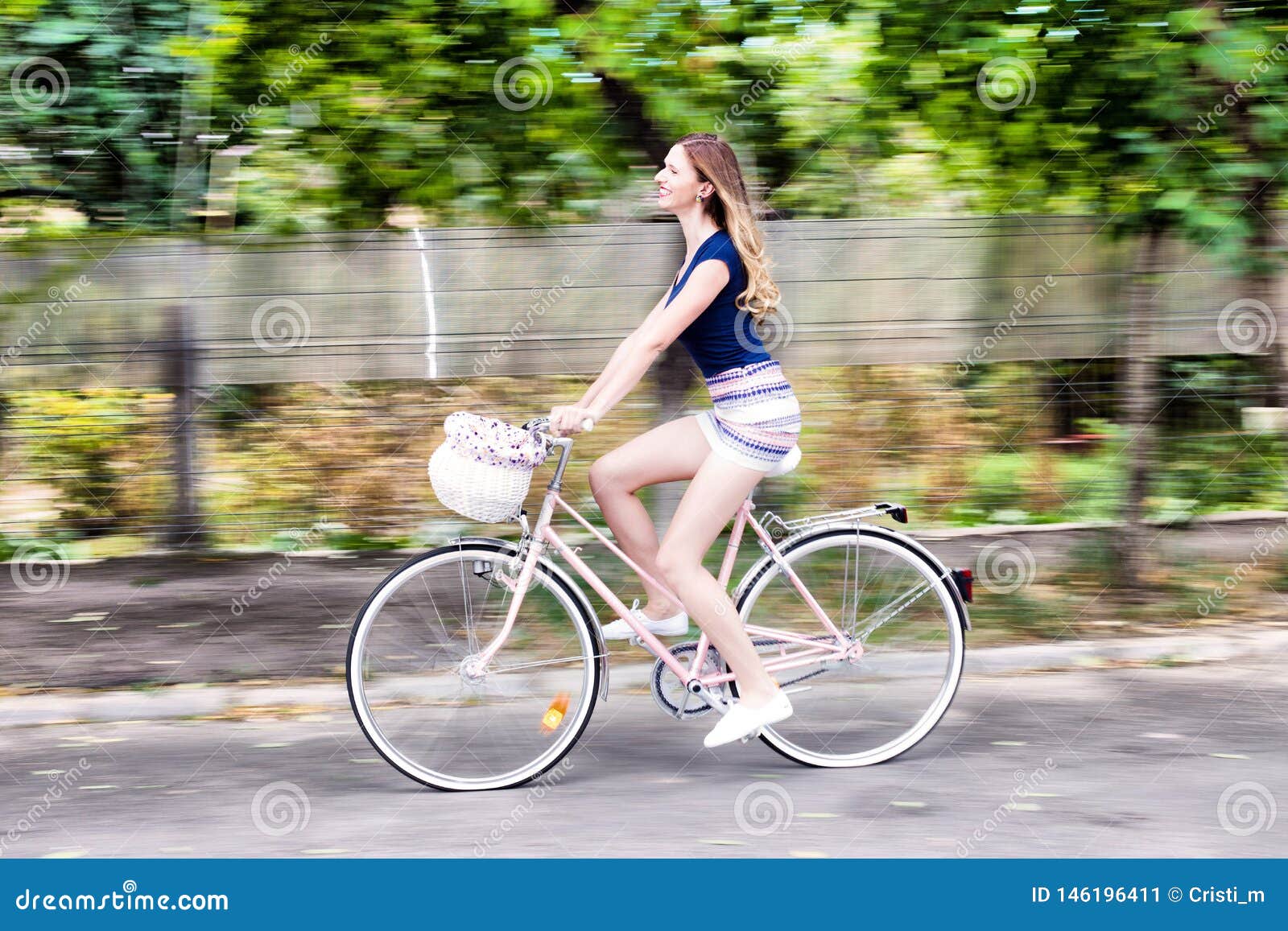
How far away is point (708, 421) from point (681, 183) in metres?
0.78

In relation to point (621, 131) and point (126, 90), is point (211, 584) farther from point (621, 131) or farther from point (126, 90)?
point (621, 131)

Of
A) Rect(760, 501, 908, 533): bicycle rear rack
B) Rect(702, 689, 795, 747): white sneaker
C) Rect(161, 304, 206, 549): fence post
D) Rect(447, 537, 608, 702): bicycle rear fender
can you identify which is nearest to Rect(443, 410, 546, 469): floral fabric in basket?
Rect(447, 537, 608, 702): bicycle rear fender

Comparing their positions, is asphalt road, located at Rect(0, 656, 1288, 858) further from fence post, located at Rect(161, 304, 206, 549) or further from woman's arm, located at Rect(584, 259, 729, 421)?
fence post, located at Rect(161, 304, 206, 549)

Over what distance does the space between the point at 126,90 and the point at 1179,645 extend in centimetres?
557

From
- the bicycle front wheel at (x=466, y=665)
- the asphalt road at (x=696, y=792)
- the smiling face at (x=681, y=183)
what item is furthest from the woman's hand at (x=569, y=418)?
the asphalt road at (x=696, y=792)

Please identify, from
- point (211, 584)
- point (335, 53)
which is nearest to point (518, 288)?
point (335, 53)

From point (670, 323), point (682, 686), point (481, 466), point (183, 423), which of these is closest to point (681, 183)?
point (670, 323)

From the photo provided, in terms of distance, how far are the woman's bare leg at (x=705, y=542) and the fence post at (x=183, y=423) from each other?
337cm

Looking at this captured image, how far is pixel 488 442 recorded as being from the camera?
4004 mm

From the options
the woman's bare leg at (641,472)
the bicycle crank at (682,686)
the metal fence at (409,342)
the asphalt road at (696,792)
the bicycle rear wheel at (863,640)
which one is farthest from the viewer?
the metal fence at (409,342)

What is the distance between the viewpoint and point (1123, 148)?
243 inches

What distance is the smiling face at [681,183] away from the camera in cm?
409

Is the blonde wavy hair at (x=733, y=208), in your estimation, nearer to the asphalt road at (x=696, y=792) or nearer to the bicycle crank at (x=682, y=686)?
the bicycle crank at (x=682, y=686)

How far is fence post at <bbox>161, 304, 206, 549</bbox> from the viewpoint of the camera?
6.64 m
